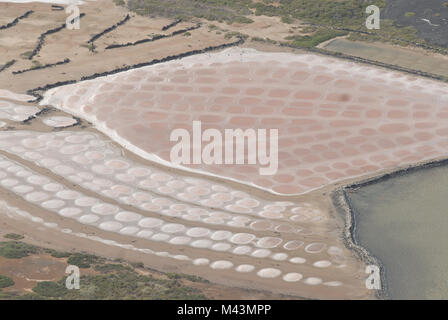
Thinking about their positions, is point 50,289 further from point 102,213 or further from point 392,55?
point 392,55

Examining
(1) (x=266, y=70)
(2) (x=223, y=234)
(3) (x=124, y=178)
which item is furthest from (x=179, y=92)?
(2) (x=223, y=234)

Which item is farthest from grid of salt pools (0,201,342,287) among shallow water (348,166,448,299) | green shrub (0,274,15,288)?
green shrub (0,274,15,288)

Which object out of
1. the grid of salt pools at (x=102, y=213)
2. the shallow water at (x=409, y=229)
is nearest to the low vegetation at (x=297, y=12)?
the shallow water at (x=409, y=229)

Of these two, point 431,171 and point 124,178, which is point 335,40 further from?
point 124,178

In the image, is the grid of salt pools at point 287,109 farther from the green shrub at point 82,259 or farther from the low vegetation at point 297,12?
the green shrub at point 82,259

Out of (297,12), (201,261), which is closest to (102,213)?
(201,261)

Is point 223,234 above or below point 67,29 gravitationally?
below
